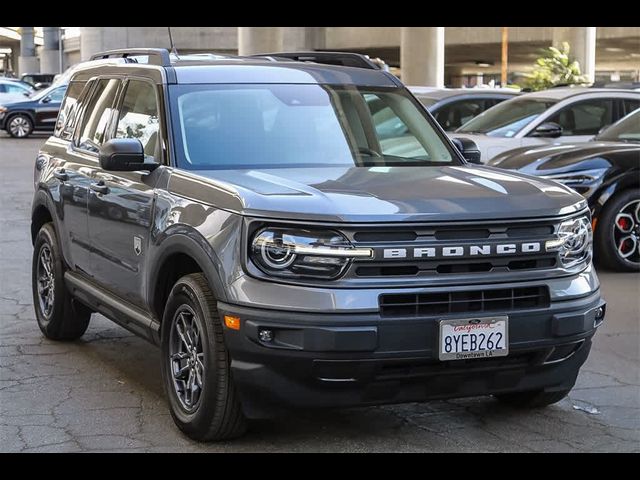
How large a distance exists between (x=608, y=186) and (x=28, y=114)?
25.4m

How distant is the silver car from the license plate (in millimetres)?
9066

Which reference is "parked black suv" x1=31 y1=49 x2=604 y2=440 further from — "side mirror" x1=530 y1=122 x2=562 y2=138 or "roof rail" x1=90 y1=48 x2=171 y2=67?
"side mirror" x1=530 y1=122 x2=562 y2=138

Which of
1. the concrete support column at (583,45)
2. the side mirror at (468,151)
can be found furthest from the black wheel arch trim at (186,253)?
the concrete support column at (583,45)

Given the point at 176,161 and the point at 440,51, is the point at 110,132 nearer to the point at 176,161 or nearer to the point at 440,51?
the point at 176,161

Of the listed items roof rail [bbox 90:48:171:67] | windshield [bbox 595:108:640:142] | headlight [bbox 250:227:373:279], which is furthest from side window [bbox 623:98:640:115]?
headlight [bbox 250:227:373:279]

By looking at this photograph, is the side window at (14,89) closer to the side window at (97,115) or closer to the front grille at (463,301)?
the side window at (97,115)

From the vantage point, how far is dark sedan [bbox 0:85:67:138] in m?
32.5

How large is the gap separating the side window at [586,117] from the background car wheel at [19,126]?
22.1 meters

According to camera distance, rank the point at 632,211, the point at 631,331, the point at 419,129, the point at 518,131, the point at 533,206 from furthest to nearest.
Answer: the point at 518,131 < the point at 632,211 < the point at 631,331 < the point at 419,129 < the point at 533,206

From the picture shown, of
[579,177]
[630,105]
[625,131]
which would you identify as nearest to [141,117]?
[579,177]

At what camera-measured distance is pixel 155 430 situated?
543cm

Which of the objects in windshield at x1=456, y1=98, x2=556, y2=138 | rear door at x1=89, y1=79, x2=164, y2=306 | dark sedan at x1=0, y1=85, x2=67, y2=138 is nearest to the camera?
rear door at x1=89, y1=79, x2=164, y2=306
